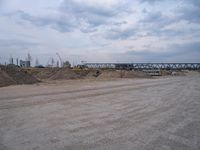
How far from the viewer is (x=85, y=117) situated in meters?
11.9

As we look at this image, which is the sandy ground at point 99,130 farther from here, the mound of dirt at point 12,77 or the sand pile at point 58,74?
the sand pile at point 58,74

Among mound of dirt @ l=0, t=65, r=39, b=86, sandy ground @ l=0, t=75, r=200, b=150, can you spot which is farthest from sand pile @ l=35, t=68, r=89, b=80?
sandy ground @ l=0, t=75, r=200, b=150

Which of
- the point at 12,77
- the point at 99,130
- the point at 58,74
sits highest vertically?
the point at 12,77

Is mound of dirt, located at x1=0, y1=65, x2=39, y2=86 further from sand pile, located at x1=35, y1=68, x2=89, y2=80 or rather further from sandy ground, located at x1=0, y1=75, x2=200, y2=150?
sandy ground, located at x1=0, y1=75, x2=200, y2=150

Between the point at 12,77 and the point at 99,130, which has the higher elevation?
the point at 12,77

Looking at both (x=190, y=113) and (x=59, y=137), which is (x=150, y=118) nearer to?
(x=190, y=113)

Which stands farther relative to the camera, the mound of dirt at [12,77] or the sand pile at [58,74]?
the sand pile at [58,74]

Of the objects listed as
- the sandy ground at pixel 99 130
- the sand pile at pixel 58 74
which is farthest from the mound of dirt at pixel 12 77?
the sandy ground at pixel 99 130

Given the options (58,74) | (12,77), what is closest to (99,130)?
(12,77)

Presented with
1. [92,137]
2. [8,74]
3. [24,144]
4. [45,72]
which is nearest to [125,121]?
[92,137]

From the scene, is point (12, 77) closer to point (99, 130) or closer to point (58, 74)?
point (58, 74)

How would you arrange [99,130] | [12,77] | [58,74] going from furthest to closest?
[58,74]
[12,77]
[99,130]

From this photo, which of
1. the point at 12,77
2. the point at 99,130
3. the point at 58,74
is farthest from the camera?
the point at 58,74

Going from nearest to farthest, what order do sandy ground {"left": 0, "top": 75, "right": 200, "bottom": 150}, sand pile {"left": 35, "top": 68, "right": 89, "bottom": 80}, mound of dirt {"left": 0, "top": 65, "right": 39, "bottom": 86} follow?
sandy ground {"left": 0, "top": 75, "right": 200, "bottom": 150} < mound of dirt {"left": 0, "top": 65, "right": 39, "bottom": 86} < sand pile {"left": 35, "top": 68, "right": 89, "bottom": 80}
